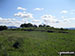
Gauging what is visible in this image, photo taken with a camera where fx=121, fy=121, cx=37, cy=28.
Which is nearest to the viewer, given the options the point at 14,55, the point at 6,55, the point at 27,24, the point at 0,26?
the point at 6,55

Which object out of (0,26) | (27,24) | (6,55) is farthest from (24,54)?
(27,24)

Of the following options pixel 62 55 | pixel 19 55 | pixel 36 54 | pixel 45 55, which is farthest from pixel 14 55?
pixel 62 55

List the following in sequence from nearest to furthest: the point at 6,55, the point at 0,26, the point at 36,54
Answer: the point at 6,55 → the point at 36,54 → the point at 0,26

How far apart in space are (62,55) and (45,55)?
2.29m

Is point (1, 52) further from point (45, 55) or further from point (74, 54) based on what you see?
point (74, 54)

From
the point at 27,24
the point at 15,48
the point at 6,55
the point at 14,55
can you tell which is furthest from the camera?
the point at 27,24

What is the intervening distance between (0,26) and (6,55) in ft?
343

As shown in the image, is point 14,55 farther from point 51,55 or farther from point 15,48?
point 51,55

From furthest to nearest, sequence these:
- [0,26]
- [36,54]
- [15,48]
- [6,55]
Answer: [0,26]
[15,48]
[36,54]
[6,55]

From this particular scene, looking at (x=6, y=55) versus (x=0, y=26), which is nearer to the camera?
(x=6, y=55)

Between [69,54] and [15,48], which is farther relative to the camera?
[15,48]

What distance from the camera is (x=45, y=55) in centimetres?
1437

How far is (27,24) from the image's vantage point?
133000mm

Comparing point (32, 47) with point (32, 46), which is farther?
point (32, 46)
